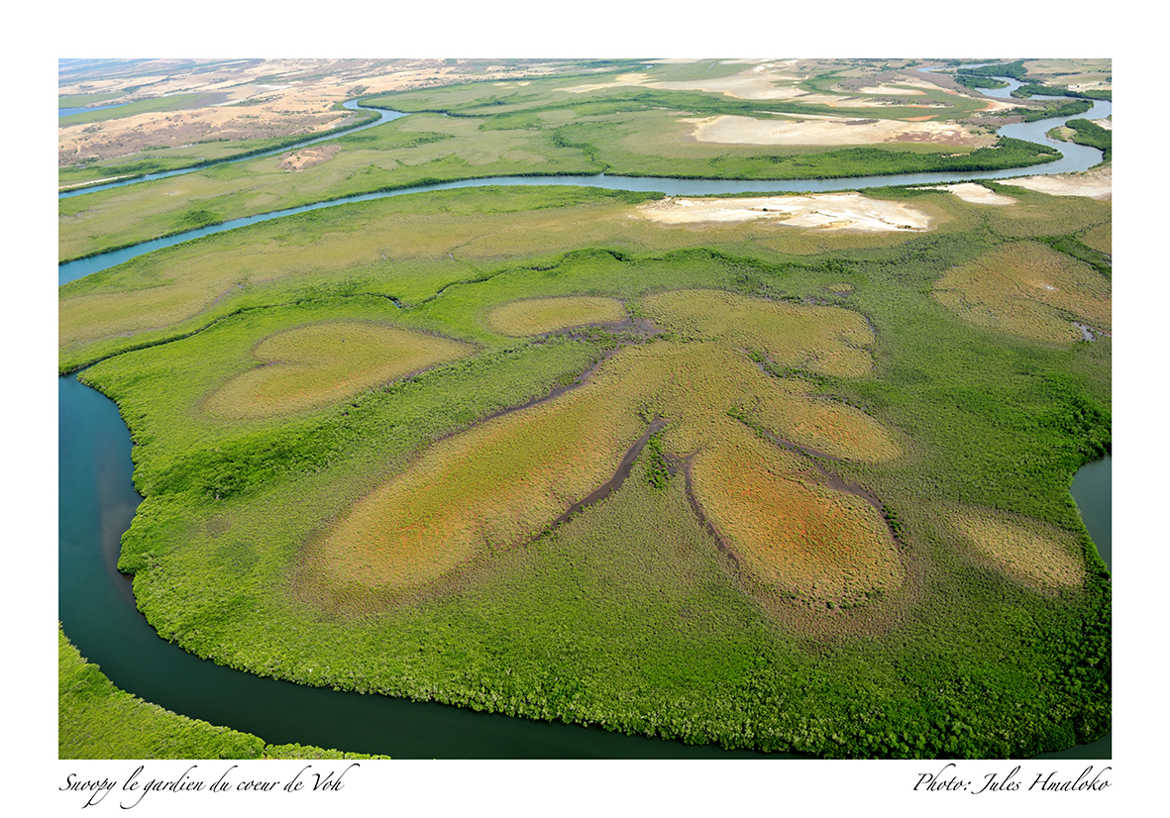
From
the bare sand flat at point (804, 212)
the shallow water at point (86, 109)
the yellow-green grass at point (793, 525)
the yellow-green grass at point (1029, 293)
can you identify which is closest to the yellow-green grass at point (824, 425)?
the yellow-green grass at point (793, 525)

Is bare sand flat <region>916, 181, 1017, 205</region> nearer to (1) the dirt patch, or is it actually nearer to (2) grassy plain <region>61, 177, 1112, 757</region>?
(2) grassy plain <region>61, 177, 1112, 757</region>

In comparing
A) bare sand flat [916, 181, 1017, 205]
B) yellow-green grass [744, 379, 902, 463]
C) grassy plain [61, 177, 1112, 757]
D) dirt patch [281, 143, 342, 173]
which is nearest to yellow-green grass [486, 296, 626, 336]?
grassy plain [61, 177, 1112, 757]

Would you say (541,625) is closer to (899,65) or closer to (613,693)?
(613,693)

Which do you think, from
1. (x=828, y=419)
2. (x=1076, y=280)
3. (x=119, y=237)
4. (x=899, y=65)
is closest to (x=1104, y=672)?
(x=828, y=419)

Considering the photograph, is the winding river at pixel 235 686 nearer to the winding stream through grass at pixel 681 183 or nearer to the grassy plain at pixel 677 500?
the grassy plain at pixel 677 500

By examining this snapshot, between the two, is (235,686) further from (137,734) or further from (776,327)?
(776,327)
